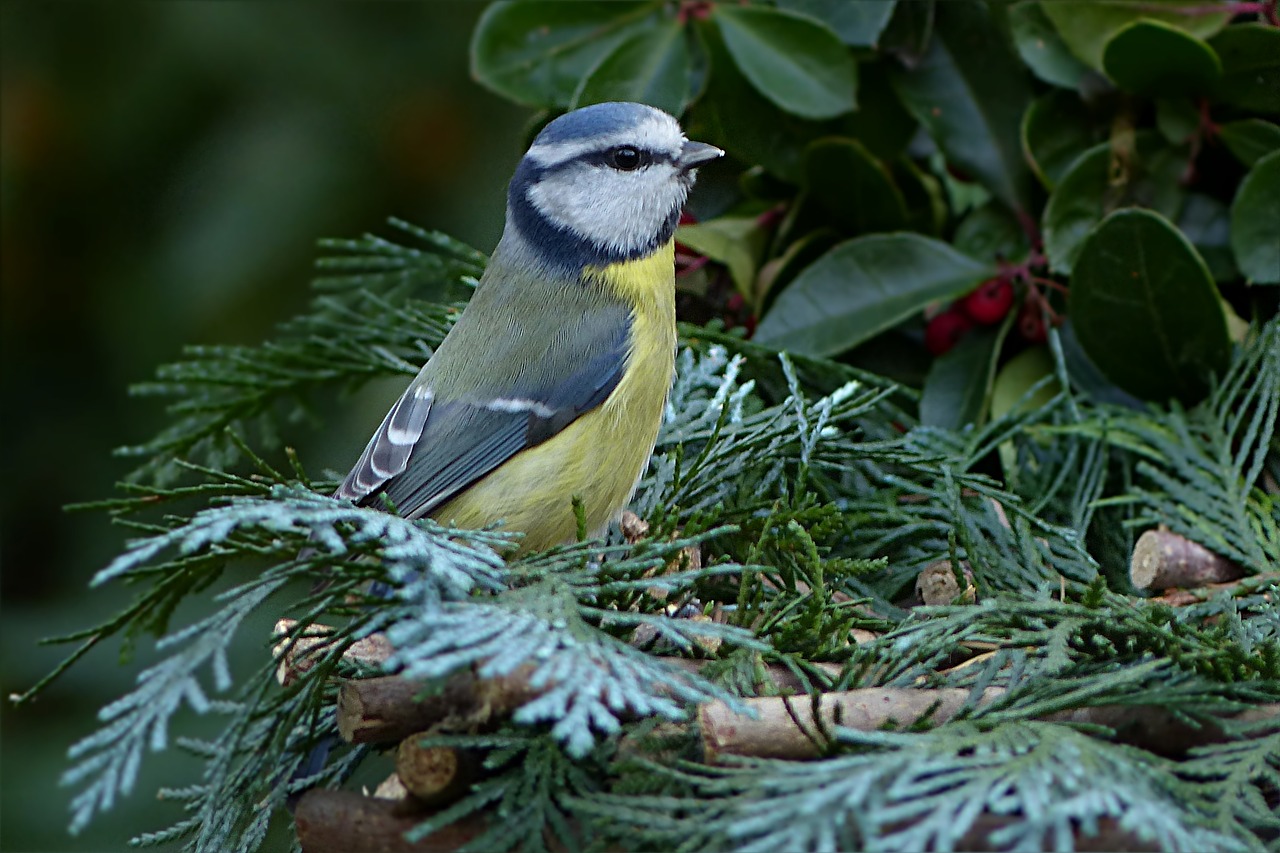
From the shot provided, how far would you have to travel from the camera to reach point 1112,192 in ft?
5.00

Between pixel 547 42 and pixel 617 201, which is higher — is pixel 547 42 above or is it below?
above

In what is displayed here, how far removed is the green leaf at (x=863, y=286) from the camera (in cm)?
154

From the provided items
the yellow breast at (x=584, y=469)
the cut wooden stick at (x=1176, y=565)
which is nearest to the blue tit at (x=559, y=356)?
the yellow breast at (x=584, y=469)

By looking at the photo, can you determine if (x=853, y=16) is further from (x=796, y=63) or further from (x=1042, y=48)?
(x=1042, y=48)

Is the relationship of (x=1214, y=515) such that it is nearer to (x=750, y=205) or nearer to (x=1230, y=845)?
(x=1230, y=845)

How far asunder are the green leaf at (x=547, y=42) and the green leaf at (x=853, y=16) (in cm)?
21

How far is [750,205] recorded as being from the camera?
1743mm

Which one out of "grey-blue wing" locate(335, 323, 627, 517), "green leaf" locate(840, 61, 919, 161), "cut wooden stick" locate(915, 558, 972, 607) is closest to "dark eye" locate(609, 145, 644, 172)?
"grey-blue wing" locate(335, 323, 627, 517)

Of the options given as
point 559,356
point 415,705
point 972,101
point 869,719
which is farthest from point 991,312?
point 415,705

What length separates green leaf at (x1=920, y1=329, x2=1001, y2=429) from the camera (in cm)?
154

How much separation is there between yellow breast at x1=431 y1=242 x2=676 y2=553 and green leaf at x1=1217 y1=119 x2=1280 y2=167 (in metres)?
0.71

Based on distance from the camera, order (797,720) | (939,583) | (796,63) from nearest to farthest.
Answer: (797,720), (939,583), (796,63)

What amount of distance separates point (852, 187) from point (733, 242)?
168 mm

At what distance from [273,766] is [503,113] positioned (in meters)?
2.02
